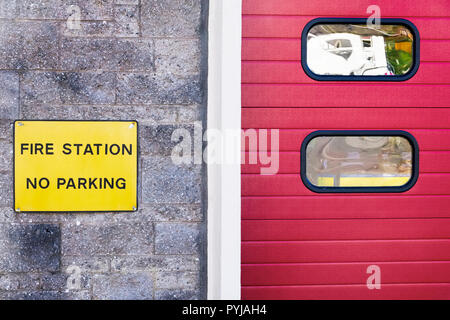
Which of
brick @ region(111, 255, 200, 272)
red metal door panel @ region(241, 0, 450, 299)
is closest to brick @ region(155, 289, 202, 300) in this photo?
brick @ region(111, 255, 200, 272)

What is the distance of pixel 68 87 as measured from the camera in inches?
80.3

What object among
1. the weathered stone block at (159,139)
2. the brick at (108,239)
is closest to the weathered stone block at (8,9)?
the weathered stone block at (159,139)

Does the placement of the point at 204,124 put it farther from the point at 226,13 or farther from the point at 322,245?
the point at 322,245

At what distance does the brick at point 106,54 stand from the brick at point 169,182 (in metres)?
0.46

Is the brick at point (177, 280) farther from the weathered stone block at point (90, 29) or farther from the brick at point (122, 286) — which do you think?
the weathered stone block at point (90, 29)

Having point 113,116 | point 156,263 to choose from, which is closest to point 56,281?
point 156,263

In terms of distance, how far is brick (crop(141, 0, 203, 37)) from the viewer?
6.73ft

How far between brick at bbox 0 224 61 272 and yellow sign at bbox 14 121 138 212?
94mm

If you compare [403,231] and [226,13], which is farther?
[403,231]

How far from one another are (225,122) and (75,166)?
73cm

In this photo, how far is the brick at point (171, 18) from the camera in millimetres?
2051
